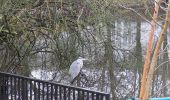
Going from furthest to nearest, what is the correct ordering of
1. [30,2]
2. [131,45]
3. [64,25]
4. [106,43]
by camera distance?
[131,45] → [106,43] → [64,25] → [30,2]

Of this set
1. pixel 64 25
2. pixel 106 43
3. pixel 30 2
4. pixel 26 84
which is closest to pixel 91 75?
pixel 106 43

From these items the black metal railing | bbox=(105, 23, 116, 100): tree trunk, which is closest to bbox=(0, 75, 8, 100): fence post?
the black metal railing

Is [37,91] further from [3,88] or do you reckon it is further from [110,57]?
[110,57]

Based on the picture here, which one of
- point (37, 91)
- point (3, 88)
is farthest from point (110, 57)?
point (37, 91)

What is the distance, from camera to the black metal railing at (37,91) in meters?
3.97

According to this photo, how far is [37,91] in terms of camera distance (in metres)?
4.58

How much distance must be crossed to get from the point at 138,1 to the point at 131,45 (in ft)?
11.4

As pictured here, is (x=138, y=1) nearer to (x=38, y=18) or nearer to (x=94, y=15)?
(x=94, y=15)

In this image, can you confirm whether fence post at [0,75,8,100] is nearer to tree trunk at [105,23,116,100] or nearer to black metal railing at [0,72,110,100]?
black metal railing at [0,72,110,100]

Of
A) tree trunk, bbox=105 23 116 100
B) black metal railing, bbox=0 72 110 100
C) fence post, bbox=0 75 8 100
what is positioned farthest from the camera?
tree trunk, bbox=105 23 116 100

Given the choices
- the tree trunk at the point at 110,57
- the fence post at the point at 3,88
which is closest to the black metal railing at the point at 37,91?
the fence post at the point at 3,88

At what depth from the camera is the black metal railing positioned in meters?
3.97

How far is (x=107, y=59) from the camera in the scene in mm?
7410

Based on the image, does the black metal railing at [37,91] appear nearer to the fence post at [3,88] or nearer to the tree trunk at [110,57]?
the fence post at [3,88]
